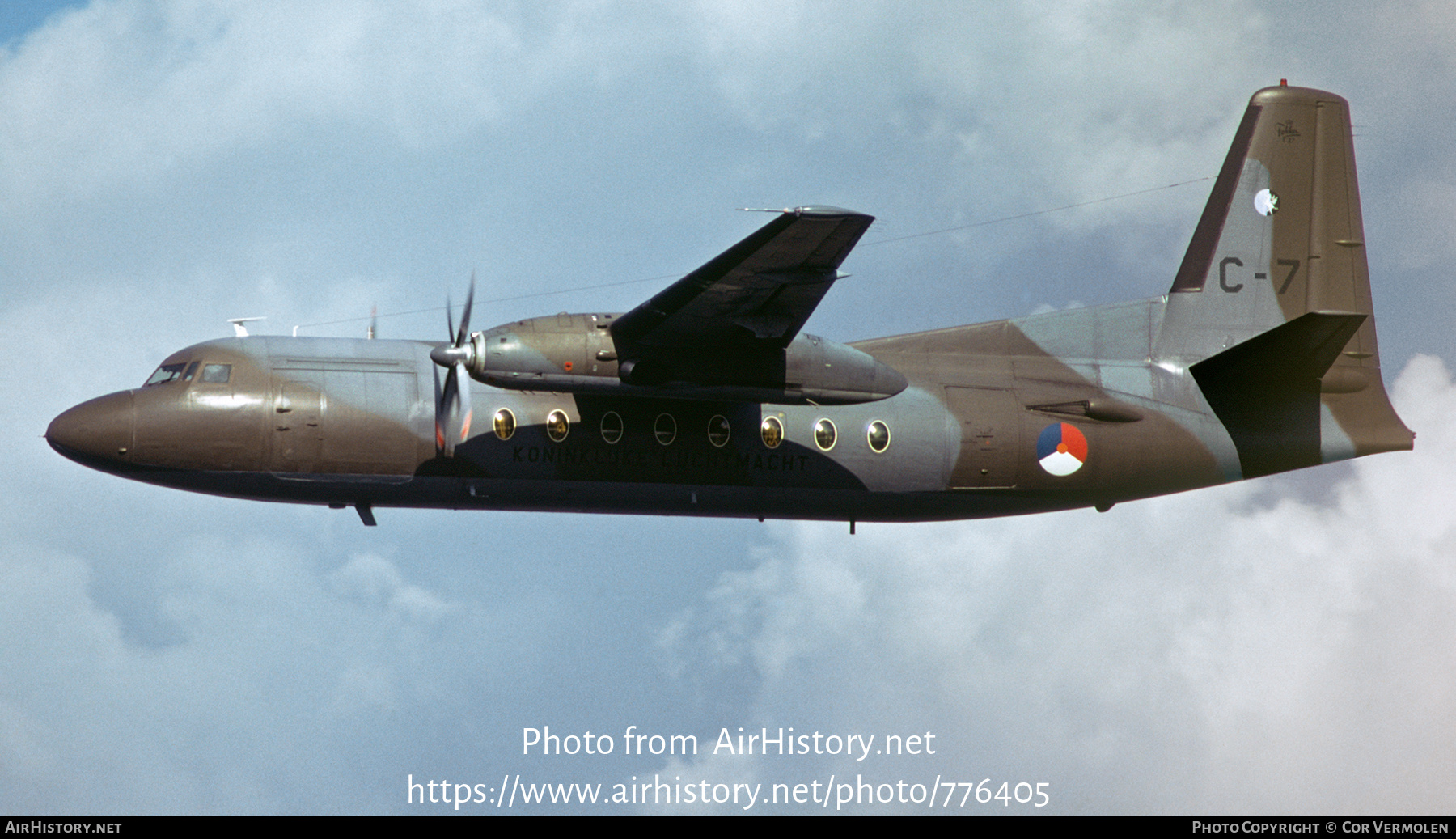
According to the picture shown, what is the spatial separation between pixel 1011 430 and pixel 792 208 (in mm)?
6987

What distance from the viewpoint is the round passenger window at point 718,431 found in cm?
2196

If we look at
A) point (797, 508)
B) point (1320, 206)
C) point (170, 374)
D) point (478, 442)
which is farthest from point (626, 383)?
point (1320, 206)

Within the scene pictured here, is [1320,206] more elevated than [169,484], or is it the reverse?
[1320,206]

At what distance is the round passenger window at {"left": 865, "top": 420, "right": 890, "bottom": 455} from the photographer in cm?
2278

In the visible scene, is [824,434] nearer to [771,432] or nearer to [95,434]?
[771,432]

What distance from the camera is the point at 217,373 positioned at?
20906 millimetres

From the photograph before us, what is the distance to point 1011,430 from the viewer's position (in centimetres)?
2347

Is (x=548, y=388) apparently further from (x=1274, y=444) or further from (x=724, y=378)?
(x=1274, y=444)

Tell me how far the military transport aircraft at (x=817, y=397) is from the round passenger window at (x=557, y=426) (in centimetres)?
2

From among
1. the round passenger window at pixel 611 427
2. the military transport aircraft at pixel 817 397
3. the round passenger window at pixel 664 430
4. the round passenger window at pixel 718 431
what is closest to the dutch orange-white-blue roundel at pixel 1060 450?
the military transport aircraft at pixel 817 397

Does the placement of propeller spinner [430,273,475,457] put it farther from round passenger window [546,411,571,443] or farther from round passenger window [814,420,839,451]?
round passenger window [814,420,839,451]

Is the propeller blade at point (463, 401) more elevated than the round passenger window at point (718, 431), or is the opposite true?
the propeller blade at point (463, 401)

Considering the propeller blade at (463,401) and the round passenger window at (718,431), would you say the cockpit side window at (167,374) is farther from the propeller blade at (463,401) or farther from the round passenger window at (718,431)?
the round passenger window at (718,431)

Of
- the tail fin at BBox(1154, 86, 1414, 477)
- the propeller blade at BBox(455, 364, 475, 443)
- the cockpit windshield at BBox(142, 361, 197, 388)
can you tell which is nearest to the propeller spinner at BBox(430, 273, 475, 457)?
the propeller blade at BBox(455, 364, 475, 443)
